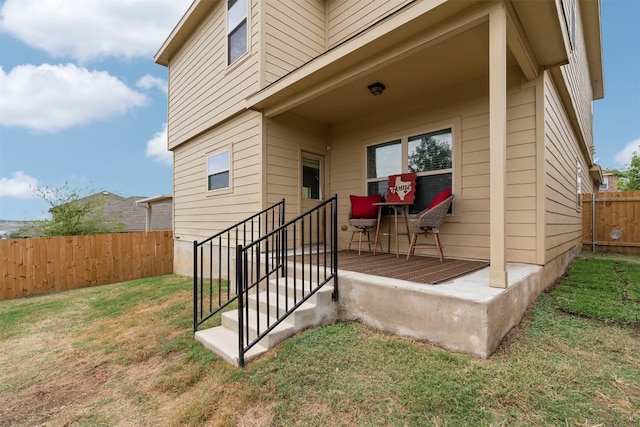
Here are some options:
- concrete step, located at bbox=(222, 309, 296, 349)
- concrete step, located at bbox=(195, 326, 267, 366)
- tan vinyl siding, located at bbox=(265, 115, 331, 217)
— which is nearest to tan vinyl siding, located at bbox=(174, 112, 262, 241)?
tan vinyl siding, located at bbox=(265, 115, 331, 217)

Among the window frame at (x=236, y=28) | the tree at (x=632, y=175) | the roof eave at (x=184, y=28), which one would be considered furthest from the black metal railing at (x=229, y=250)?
the tree at (x=632, y=175)

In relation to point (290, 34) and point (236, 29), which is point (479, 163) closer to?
point (290, 34)

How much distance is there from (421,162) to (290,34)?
10.5 feet

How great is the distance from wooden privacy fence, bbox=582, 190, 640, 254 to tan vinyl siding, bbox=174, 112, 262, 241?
8585mm

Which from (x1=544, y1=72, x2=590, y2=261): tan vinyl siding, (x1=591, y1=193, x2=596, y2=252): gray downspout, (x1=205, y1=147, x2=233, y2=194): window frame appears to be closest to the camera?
(x1=544, y1=72, x2=590, y2=261): tan vinyl siding

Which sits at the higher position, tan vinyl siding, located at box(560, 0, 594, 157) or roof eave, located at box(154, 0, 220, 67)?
roof eave, located at box(154, 0, 220, 67)

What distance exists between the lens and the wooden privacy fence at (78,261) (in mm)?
6188

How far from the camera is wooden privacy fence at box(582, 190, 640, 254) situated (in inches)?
278

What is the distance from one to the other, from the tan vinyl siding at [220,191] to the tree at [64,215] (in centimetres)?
412

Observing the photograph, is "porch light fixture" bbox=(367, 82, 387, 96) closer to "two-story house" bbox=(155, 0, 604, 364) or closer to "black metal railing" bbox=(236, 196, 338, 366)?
"two-story house" bbox=(155, 0, 604, 364)

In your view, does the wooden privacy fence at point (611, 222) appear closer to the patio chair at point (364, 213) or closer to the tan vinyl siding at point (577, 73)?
the tan vinyl siding at point (577, 73)

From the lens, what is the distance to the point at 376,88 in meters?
4.06

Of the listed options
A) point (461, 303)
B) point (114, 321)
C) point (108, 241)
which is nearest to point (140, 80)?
point (108, 241)

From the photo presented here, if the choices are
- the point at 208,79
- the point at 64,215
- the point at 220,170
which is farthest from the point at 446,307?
the point at 64,215
